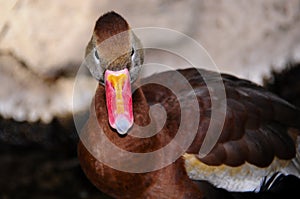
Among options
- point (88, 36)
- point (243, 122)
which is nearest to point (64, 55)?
point (88, 36)

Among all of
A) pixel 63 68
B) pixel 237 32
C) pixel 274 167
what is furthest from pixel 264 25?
pixel 274 167

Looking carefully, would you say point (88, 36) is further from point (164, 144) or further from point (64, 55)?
point (164, 144)

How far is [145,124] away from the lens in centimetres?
378

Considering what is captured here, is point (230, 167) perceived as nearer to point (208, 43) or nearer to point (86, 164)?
point (86, 164)

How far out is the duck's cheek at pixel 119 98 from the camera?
11.6ft

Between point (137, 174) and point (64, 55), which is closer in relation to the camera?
point (137, 174)

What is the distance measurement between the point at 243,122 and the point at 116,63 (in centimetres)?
70

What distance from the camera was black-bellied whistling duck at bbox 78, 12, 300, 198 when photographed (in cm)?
363

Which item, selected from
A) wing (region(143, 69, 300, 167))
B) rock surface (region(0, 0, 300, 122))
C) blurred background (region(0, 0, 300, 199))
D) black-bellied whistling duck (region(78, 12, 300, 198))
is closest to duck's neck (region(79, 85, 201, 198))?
black-bellied whistling duck (region(78, 12, 300, 198))

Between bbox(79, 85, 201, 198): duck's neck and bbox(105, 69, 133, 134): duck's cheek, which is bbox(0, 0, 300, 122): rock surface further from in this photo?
bbox(105, 69, 133, 134): duck's cheek

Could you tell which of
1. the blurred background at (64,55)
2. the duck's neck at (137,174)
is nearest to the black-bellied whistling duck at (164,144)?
the duck's neck at (137,174)

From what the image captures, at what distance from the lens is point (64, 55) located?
204 inches

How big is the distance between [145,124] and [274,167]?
63 centimetres

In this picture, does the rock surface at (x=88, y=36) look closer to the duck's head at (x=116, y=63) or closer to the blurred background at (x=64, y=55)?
the blurred background at (x=64, y=55)
